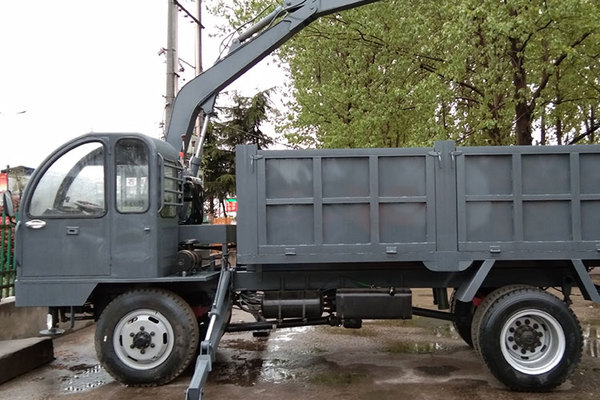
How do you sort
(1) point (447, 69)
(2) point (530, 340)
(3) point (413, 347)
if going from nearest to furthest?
(2) point (530, 340), (3) point (413, 347), (1) point (447, 69)

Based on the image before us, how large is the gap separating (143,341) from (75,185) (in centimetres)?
186

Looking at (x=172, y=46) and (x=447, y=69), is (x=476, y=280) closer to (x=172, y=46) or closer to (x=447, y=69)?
(x=447, y=69)

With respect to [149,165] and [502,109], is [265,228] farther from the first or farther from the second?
[502,109]

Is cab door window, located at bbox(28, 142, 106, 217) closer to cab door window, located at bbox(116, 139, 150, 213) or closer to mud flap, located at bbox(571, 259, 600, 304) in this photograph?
cab door window, located at bbox(116, 139, 150, 213)

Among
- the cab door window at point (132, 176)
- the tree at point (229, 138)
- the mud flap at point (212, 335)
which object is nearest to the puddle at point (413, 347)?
the mud flap at point (212, 335)

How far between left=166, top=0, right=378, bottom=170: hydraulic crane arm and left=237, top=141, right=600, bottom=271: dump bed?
1.73 meters

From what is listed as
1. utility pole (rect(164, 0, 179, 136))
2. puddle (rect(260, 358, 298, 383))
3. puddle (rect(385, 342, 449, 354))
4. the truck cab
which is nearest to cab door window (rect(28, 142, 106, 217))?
the truck cab

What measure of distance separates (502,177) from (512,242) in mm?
689

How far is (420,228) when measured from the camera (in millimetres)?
5414

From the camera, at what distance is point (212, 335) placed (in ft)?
17.3

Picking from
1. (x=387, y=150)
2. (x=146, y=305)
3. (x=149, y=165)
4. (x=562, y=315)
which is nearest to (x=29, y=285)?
(x=146, y=305)

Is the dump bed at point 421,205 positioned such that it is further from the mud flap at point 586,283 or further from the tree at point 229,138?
the tree at point 229,138

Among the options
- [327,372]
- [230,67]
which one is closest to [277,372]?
[327,372]

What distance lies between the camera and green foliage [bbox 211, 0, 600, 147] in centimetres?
1228
